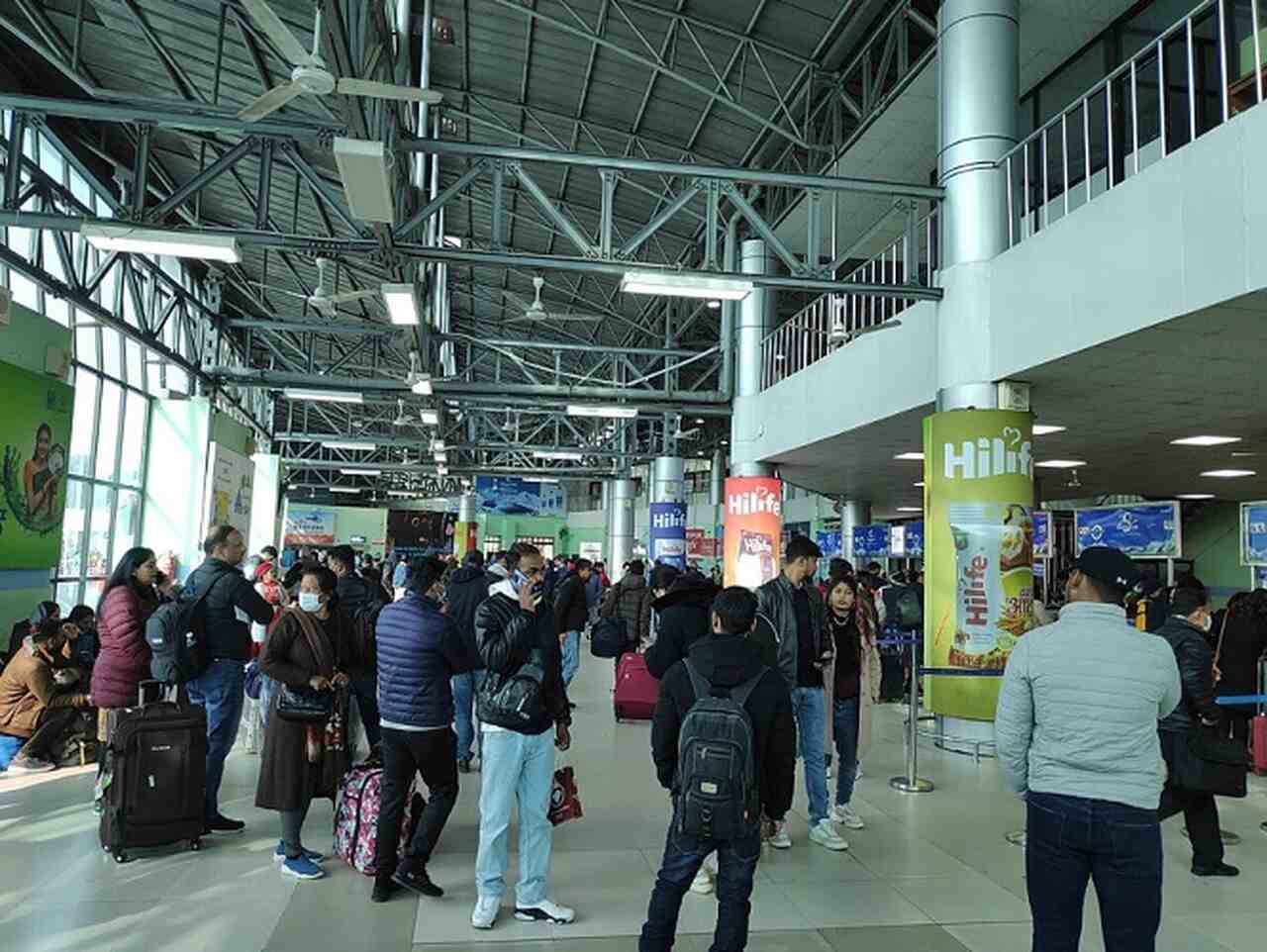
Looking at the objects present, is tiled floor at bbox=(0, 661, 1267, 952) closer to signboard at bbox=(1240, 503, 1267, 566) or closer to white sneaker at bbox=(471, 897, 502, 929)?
white sneaker at bbox=(471, 897, 502, 929)

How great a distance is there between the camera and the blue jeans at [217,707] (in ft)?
18.1

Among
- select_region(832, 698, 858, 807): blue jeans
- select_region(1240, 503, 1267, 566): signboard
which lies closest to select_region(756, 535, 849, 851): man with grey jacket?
select_region(832, 698, 858, 807): blue jeans

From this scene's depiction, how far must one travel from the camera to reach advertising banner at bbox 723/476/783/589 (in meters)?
14.6

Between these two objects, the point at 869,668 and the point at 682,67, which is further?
the point at 682,67

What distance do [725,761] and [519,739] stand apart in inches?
54.1

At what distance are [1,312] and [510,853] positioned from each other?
759cm

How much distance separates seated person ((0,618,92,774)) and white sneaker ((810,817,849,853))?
5650 mm

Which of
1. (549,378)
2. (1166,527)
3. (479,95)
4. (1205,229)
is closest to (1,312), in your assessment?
(479,95)

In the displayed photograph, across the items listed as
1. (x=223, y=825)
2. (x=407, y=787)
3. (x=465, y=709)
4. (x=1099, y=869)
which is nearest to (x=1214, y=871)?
(x=1099, y=869)

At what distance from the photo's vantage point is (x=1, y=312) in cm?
893

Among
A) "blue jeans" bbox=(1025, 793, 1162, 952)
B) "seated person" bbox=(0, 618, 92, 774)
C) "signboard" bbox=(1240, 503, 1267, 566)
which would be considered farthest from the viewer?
"signboard" bbox=(1240, 503, 1267, 566)

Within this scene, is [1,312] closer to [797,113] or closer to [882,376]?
[882,376]

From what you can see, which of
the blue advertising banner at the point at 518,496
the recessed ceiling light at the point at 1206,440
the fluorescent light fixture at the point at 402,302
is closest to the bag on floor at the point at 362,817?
the fluorescent light fixture at the point at 402,302

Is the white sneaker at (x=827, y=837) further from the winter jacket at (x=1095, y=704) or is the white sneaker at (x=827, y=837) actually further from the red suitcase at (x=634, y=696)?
the red suitcase at (x=634, y=696)
